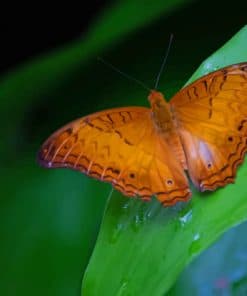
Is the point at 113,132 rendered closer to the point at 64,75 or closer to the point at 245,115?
the point at 245,115

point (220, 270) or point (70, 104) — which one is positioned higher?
point (70, 104)

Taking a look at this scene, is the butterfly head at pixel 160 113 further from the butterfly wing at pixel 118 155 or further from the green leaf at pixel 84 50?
the green leaf at pixel 84 50

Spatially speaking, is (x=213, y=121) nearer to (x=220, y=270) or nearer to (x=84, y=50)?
(x=220, y=270)

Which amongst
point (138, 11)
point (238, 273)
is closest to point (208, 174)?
point (238, 273)

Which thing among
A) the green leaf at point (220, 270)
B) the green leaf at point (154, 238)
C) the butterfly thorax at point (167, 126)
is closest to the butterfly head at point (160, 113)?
the butterfly thorax at point (167, 126)

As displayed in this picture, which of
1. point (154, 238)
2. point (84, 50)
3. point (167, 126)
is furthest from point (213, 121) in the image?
point (84, 50)

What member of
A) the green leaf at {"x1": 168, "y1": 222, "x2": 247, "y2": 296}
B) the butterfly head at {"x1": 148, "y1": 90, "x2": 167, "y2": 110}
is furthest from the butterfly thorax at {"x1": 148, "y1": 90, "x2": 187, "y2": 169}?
the green leaf at {"x1": 168, "y1": 222, "x2": 247, "y2": 296}

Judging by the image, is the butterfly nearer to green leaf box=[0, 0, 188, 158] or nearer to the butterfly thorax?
the butterfly thorax
